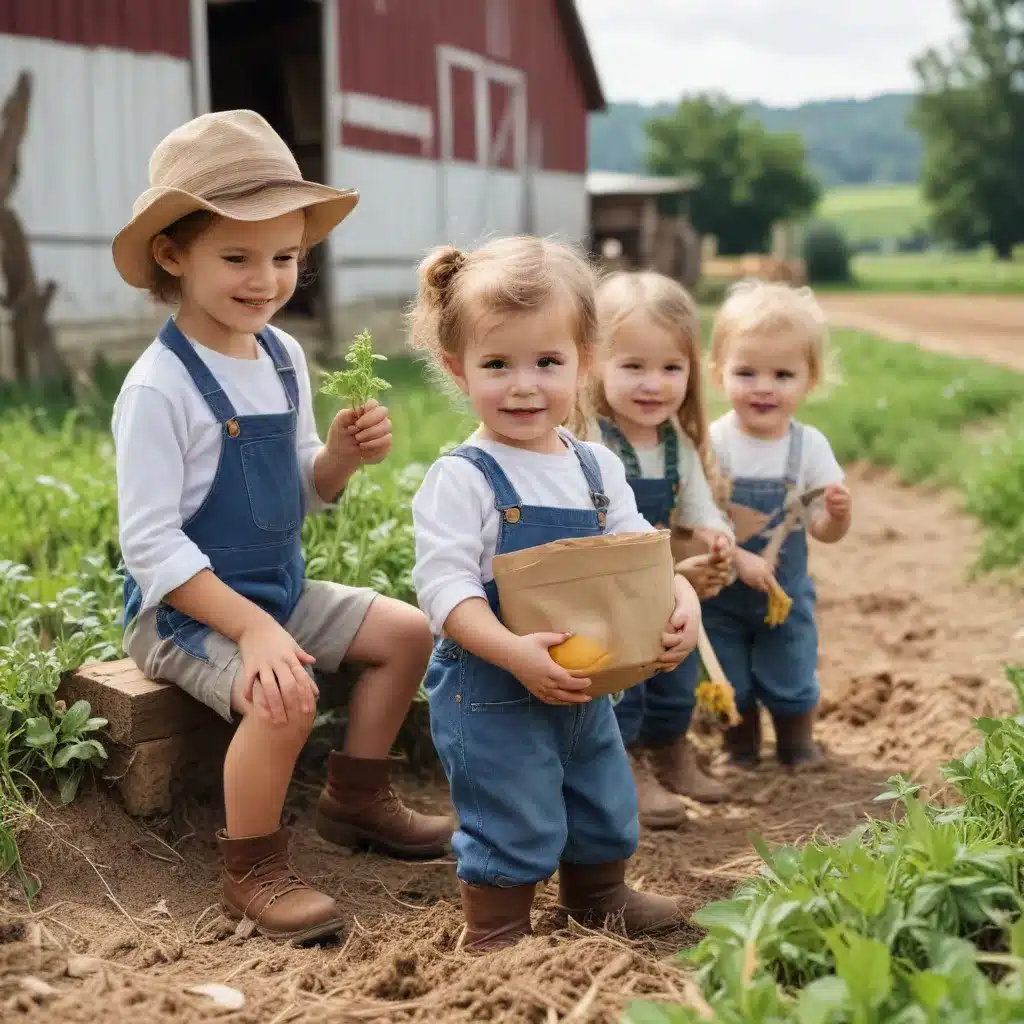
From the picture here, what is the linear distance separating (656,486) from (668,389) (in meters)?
0.26

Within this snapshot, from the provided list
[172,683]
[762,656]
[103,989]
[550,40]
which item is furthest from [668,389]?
[550,40]

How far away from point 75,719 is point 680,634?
1.33 meters

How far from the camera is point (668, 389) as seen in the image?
3098 mm

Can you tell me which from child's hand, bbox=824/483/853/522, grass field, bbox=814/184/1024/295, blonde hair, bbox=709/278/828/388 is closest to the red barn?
blonde hair, bbox=709/278/828/388

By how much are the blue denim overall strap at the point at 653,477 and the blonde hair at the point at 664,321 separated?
0.17ft

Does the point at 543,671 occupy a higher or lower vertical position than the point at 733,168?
lower

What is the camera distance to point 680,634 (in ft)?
7.63

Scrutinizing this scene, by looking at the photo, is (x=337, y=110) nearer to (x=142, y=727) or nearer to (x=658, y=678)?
(x=658, y=678)

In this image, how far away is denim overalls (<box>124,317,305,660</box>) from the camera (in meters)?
2.57

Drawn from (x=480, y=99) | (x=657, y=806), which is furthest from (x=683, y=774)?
(x=480, y=99)

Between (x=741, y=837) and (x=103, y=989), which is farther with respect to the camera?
(x=741, y=837)

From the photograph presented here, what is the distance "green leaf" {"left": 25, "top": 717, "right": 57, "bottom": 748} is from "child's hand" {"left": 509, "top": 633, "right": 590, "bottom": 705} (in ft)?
3.63

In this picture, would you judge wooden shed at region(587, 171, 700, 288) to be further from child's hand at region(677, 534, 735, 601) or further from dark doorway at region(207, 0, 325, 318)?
child's hand at region(677, 534, 735, 601)

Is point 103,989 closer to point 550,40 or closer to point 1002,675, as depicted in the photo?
point 1002,675
